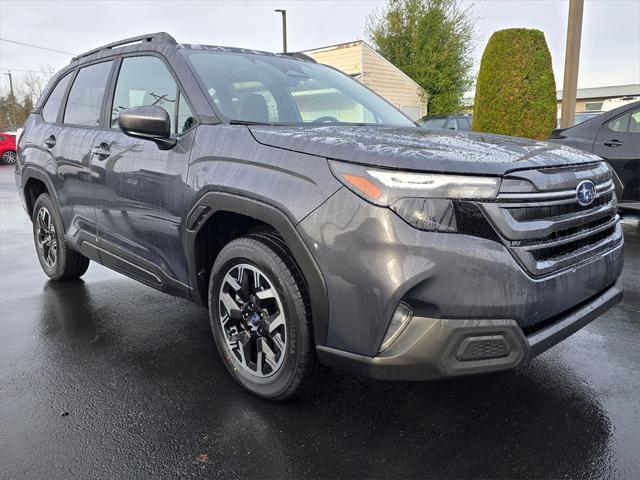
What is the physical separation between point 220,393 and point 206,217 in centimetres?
91

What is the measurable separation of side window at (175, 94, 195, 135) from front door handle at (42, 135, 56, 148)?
5.81 feet

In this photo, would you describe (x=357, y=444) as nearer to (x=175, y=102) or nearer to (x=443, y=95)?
(x=175, y=102)

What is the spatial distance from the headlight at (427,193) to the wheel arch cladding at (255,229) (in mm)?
377

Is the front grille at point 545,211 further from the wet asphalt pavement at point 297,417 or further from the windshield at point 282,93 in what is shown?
the windshield at point 282,93

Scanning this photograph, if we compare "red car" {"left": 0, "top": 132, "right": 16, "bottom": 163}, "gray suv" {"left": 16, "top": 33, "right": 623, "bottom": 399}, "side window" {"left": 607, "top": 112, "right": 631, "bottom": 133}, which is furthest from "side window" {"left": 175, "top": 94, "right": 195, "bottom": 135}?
"red car" {"left": 0, "top": 132, "right": 16, "bottom": 163}

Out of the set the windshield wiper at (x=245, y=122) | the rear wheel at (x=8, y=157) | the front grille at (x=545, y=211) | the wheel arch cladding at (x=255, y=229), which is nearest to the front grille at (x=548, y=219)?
the front grille at (x=545, y=211)

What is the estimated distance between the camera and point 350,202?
2008mm

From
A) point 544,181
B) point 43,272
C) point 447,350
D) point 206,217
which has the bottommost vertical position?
point 43,272

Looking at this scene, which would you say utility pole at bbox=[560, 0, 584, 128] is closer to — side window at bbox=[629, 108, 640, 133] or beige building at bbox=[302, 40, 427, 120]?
side window at bbox=[629, 108, 640, 133]

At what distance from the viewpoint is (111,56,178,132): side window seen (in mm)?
3033

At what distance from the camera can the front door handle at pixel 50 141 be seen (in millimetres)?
4146

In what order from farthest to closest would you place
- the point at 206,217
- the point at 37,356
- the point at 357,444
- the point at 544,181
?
1. the point at 37,356
2. the point at 206,217
3. the point at 357,444
4. the point at 544,181

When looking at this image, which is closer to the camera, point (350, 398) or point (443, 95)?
point (350, 398)

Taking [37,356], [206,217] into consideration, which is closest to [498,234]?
[206,217]
